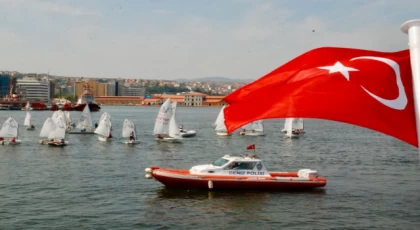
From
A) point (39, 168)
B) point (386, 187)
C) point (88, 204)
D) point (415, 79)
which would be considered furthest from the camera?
point (39, 168)

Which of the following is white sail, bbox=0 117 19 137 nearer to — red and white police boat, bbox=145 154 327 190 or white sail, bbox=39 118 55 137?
white sail, bbox=39 118 55 137

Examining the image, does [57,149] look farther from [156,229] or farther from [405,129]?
[405,129]

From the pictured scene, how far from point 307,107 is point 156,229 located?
18.1 metres

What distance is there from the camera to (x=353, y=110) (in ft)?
32.4

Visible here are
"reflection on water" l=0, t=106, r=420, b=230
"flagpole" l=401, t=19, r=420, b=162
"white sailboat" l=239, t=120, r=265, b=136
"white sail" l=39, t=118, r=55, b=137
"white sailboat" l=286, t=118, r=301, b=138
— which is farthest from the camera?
"white sailboat" l=239, t=120, r=265, b=136

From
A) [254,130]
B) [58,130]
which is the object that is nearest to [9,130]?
[58,130]

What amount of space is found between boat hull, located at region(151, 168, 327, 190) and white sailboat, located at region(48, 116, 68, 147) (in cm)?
3278

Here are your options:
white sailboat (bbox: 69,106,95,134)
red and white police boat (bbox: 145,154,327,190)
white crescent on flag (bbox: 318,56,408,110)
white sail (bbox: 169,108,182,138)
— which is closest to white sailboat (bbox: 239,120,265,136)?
white sail (bbox: 169,108,182,138)

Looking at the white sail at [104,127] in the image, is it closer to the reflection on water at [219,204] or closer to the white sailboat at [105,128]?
the white sailboat at [105,128]

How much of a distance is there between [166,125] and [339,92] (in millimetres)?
64990

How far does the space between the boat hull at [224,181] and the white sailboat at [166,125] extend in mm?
36529

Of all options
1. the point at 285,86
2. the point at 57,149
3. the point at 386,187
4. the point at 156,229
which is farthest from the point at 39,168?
the point at 285,86

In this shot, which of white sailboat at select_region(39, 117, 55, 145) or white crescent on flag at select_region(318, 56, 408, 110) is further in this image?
white sailboat at select_region(39, 117, 55, 145)

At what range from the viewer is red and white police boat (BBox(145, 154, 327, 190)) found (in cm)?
3494
